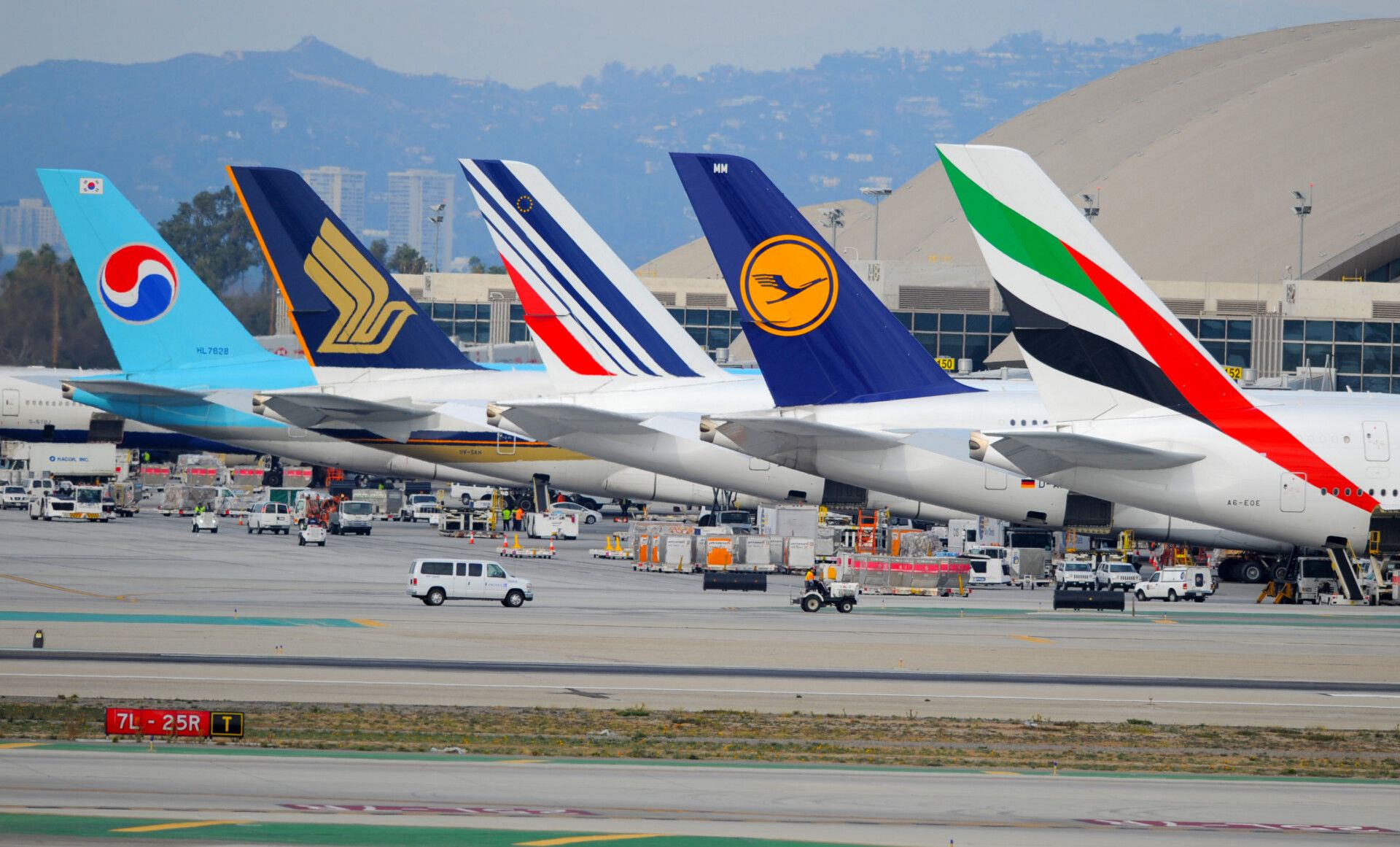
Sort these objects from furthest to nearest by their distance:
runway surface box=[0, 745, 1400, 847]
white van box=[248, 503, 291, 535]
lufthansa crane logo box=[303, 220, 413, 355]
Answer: white van box=[248, 503, 291, 535]
lufthansa crane logo box=[303, 220, 413, 355]
runway surface box=[0, 745, 1400, 847]

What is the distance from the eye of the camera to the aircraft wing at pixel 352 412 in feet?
194

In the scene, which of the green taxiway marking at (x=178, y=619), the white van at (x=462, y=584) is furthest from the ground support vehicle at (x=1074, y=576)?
the green taxiway marking at (x=178, y=619)

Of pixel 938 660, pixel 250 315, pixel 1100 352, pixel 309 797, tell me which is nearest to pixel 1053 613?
pixel 1100 352

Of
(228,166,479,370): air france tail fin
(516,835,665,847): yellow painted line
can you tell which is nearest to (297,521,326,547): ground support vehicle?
(228,166,479,370): air france tail fin

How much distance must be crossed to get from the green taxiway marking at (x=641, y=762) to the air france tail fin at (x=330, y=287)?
41.9 metres

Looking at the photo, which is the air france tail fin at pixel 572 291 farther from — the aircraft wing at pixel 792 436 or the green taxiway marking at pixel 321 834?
the green taxiway marking at pixel 321 834

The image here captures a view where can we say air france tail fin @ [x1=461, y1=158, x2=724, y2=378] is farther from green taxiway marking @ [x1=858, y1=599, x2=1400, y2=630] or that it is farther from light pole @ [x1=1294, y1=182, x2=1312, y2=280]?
light pole @ [x1=1294, y1=182, x2=1312, y2=280]

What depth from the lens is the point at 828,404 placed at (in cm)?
4422

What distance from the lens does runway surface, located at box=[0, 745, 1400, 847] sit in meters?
16.9

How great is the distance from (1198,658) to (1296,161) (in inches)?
4110

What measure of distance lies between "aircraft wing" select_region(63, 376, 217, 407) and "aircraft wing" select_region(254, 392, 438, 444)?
17.9 ft

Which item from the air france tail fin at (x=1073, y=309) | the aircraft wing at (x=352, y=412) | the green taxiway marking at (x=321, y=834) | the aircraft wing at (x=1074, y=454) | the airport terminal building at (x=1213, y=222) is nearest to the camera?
the green taxiway marking at (x=321, y=834)

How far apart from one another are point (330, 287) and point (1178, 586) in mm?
32592

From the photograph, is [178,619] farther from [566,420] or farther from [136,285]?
[136,285]
